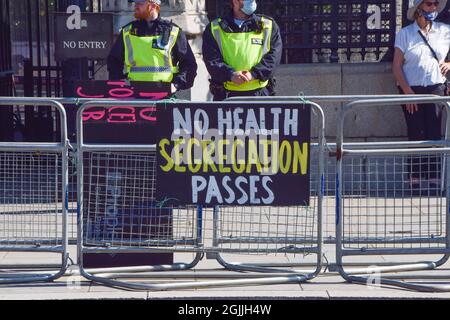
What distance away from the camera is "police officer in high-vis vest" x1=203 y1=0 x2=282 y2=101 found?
10.3 metres

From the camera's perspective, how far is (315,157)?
27.2 feet

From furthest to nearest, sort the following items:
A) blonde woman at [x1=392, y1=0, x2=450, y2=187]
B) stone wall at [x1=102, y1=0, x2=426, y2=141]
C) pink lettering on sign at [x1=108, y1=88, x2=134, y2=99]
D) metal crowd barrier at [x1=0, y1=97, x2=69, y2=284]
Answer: stone wall at [x1=102, y1=0, x2=426, y2=141], blonde woman at [x1=392, y1=0, x2=450, y2=187], pink lettering on sign at [x1=108, y1=88, x2=134, y2=99], metal crowd barrier at [x1=0, y1=97, x2=69, y2=284]

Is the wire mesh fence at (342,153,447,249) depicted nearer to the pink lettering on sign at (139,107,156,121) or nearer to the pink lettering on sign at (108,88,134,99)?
the pink lettering on sign at (139,107,156,121)

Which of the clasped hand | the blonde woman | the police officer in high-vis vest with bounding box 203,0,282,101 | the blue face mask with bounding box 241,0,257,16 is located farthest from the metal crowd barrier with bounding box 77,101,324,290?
the blonde woman

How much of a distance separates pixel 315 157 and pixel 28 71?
5.54 metres

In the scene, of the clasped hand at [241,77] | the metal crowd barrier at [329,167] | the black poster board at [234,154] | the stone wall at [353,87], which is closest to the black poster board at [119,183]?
the black poster board at [234,154]

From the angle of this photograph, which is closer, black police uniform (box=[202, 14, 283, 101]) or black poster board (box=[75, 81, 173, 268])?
black poster board (box=[75, 81, 173, 268])

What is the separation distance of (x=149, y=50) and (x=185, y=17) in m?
1.85

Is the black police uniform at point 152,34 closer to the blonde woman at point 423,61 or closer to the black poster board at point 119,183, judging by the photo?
the black poster board at point 119,183

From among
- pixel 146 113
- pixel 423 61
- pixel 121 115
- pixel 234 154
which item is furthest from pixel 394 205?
pixel 423 61

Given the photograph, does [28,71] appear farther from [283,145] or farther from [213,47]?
[283,145]

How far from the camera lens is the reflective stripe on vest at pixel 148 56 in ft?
33.2

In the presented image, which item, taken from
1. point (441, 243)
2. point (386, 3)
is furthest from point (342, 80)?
point (441, 243)

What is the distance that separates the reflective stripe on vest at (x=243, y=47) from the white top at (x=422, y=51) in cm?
187
